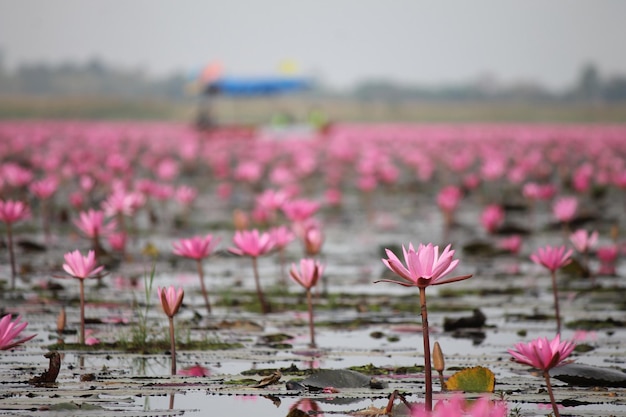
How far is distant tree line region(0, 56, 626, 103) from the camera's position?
107125mm

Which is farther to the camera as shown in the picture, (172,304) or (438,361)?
(172,304)

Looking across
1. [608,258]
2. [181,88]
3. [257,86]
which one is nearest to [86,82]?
[181,88]

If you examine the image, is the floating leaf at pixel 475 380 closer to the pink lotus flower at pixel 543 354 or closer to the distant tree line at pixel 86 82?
the pink lotus flower at pixel 543 354

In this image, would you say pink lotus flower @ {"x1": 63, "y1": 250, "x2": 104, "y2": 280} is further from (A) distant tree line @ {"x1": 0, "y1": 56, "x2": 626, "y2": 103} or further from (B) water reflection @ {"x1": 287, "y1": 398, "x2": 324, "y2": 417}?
(A) distant tree line @ {"x1": 0, "y1": 56, "x2": 626, "y2": 103}

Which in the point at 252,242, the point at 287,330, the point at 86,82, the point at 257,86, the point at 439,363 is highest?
the point at 86,82

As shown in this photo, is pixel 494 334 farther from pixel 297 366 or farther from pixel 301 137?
pixel 301 137

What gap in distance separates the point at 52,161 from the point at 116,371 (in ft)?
22.2

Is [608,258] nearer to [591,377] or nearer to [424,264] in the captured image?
[591,377]

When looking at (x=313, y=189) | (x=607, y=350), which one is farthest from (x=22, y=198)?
(x=607, y=350)

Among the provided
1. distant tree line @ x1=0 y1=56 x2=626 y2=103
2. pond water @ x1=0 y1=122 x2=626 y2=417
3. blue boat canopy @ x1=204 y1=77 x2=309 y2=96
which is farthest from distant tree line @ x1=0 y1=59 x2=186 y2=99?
pond water @ x1=0 y1=122 x2=626 y2=417

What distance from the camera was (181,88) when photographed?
402ft

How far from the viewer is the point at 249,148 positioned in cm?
1931

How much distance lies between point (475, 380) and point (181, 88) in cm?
12225

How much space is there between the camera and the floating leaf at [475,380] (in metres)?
2.85
